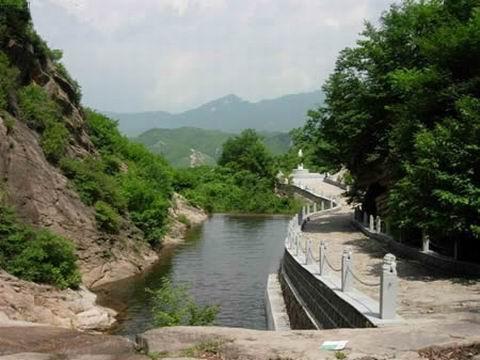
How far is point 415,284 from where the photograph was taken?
17297 mm

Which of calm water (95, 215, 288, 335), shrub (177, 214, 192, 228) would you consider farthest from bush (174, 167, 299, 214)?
calm water (95, 215, 288, 335)

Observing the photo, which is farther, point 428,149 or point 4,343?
point 428,149

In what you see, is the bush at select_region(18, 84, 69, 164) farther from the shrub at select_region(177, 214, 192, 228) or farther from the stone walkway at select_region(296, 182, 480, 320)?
the shrub at select_region(177, 214, 192, 228)

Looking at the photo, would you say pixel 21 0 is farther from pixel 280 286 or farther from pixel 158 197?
pixel 280 286

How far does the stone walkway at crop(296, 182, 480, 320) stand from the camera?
13.2m

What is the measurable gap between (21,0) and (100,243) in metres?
12.4

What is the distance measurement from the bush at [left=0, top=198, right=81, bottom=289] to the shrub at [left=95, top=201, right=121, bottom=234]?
682 centimetres

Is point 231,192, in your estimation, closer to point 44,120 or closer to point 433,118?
point 44,120

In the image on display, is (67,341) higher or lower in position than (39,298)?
higher

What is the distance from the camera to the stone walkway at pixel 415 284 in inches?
520

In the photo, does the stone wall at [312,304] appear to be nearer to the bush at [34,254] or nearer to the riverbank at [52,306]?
the riverbank at [52,306]

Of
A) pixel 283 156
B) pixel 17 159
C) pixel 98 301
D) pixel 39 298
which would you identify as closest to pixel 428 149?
pixel 39 298

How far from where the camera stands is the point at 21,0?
102ft

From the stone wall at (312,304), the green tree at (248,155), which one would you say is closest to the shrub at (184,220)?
the stone wall at (312,304)
